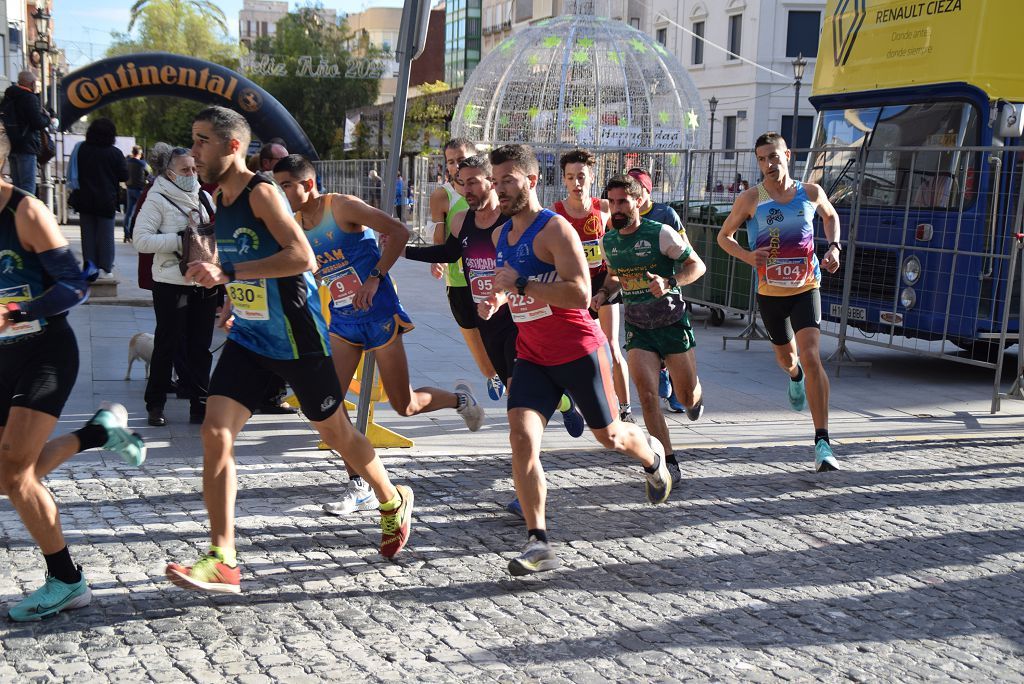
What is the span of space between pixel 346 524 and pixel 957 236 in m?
7.28

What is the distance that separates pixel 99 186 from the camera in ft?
46.0

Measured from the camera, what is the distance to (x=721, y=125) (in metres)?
48.5

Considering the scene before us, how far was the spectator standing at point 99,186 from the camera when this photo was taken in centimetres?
1323

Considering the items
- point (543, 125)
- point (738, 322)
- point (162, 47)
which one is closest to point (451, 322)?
point (738, 322)

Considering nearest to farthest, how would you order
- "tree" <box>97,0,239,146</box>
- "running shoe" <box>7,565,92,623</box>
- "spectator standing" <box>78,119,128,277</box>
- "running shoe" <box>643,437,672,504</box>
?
1. "running shoe" <box>7,565,92,623</box>
2. "running shoe" <box>643,437,672,504</box>
3. "spectator standing" <box>78,119,128,277</box>
4. "tree" <box>97,0,239,146</box>

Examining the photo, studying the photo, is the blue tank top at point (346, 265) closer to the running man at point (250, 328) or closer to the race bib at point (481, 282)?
the race bib at point (481, 282)

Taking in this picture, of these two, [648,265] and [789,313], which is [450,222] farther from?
[789,313]

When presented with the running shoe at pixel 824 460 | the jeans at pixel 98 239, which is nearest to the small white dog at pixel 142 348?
the running shoe at pixel 824 460

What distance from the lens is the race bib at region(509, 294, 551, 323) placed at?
5176mm

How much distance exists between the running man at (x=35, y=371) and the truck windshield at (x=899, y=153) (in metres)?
8.09

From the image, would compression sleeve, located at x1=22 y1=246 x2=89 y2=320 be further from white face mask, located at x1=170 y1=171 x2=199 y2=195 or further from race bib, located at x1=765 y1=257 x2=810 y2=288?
race bib, located at x1=765 y1=257 x2=810 y2=288

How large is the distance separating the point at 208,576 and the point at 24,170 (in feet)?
38.7

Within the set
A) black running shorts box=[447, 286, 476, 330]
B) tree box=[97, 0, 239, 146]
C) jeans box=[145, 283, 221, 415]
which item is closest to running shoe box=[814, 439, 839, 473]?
black running shorts box=[447, 286, 476, 330]

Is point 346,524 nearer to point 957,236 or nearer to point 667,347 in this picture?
point 667,347
